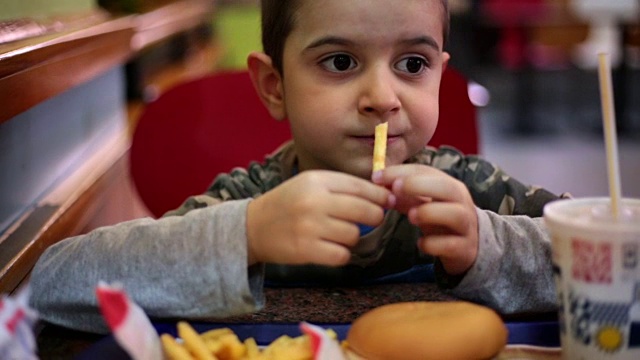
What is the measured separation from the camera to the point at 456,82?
4.94 feet

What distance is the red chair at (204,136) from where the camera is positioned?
1.50 m

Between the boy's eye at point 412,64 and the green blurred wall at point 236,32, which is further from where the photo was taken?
the green blurred wall at point 236,32

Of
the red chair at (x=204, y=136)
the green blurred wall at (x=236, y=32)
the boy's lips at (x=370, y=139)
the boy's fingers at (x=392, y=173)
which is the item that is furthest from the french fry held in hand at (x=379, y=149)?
the green blurred wall at (x=236, y=32)

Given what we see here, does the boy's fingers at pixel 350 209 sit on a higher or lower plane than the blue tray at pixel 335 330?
higher

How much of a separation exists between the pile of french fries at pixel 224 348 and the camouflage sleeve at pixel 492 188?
0.47m

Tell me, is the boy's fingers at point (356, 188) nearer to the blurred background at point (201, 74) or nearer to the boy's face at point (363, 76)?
the boy's face at point (363, 76)

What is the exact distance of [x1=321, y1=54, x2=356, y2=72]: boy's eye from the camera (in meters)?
0.92

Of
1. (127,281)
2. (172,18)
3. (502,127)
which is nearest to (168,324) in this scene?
(127,281)

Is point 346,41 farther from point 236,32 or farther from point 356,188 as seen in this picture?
point 236,32

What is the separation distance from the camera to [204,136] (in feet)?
4.99

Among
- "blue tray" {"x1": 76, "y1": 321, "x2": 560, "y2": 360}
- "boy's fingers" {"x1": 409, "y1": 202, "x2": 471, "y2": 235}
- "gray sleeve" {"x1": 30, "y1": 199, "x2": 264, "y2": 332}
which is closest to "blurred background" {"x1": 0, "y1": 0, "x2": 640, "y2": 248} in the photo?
"gray sleeve" {"x1": 30, "y1": 199, "x2": 264, "y2": 332}

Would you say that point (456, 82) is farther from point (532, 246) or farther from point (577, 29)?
point (577, 29)

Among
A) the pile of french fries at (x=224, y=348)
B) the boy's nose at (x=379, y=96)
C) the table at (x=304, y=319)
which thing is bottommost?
the table at (x=304, y=319)

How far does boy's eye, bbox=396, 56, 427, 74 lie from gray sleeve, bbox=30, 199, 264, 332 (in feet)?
1.05
